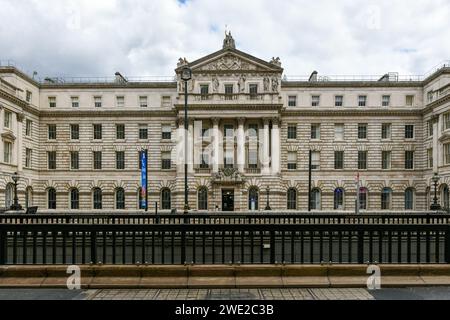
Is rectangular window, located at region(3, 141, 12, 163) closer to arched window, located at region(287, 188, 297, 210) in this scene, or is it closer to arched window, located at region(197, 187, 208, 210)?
arched window, located at region(197, 187, 208, 210)

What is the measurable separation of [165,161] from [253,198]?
1209 cm

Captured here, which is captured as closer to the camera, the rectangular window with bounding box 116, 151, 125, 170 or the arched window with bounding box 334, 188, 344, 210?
the arched window with bounding box 334, 188, 344, 210

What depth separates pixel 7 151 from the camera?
40.6 m

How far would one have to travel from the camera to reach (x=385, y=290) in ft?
24.0

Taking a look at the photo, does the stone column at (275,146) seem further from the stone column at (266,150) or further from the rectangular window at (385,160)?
the rectangular window at (385,160)

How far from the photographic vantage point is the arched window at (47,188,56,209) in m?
46.7

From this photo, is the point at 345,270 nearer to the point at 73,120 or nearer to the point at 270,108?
the point at 270,108

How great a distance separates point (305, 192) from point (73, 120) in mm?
30725

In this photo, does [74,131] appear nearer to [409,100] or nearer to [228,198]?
[228,198]

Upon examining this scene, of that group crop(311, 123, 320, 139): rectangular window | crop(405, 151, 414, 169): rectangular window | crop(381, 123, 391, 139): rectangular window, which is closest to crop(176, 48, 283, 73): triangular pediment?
crop(311, 123, 320, 139): rectangular window

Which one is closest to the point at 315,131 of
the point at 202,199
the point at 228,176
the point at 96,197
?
the point at 228,176

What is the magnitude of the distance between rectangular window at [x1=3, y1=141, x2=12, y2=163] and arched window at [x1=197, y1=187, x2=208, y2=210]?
70.7 feet
